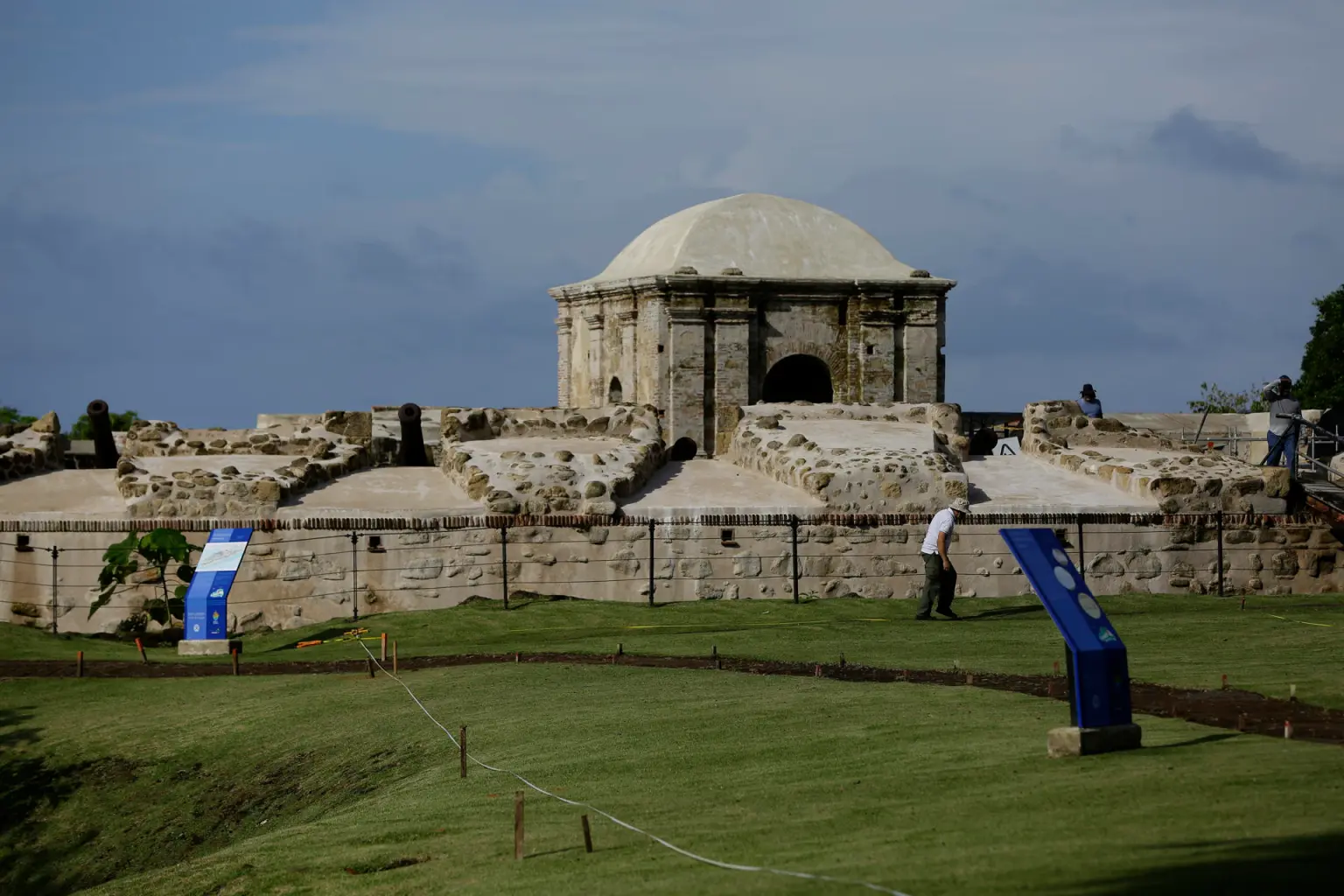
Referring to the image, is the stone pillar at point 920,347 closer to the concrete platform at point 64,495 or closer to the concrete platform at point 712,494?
the concrete platform at point 712,494

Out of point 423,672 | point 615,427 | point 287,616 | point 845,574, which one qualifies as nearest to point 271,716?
point 423,672

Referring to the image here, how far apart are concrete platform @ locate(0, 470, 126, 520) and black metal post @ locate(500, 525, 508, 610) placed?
200 inches

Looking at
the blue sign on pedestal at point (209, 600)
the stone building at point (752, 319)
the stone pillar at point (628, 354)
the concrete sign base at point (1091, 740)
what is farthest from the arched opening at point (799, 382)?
the concrete sign base at point (1091, 740)

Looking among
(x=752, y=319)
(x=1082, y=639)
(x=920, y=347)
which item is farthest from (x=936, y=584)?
(x=920, y=347)

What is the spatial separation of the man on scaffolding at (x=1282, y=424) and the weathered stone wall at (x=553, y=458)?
8.95m

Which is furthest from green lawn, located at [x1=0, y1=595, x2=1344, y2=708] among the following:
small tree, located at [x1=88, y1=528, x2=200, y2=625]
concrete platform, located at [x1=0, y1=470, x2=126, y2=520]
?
concrete platform, located at [x1=0, y1=470, x2=126, y2=520]

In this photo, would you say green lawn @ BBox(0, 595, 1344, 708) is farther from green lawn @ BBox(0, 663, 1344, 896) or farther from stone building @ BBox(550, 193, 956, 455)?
stone building @ BBox(550, 193, 956, 455)

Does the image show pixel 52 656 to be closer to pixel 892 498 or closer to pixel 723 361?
pixel 892 498

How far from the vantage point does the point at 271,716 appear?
13.6 meters

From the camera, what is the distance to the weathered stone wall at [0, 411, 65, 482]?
81.1ft

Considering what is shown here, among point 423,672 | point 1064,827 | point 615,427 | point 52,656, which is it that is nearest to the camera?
point 1064,827

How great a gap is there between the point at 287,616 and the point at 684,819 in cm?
1390

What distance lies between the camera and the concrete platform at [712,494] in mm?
22203

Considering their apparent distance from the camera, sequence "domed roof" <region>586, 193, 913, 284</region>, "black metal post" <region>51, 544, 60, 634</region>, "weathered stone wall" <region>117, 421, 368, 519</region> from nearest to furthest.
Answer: "black metal post" <region>51, 544, 60, 634</region>
"weathered stone wall" <region>117, 421, 368, 519</region>
"domed roof" <region>586, 193, 913, 284</region>
